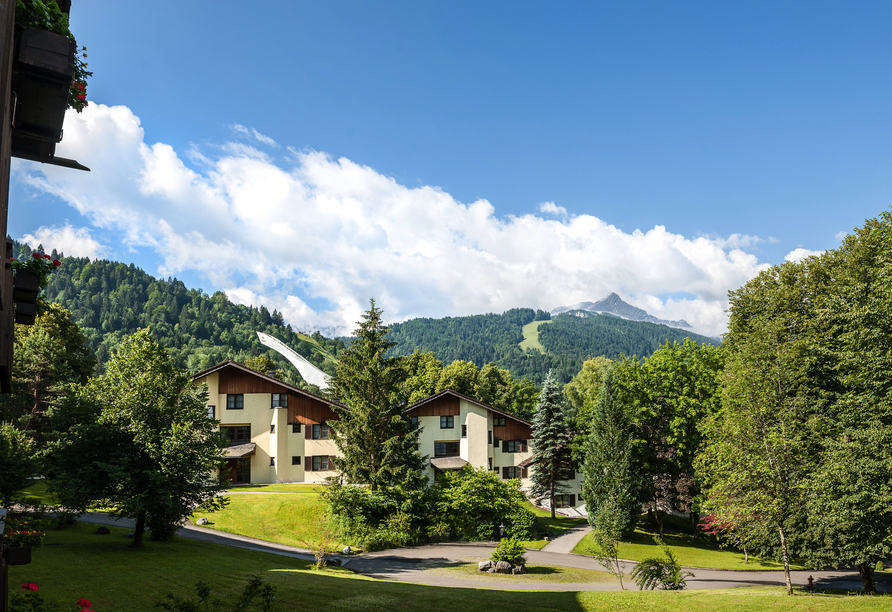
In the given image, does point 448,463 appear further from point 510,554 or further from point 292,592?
point 292,592

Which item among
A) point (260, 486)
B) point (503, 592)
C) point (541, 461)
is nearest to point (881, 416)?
point (503, 592)

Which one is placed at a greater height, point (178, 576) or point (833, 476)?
point (833, 476)

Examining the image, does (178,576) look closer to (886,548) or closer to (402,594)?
(402,594)

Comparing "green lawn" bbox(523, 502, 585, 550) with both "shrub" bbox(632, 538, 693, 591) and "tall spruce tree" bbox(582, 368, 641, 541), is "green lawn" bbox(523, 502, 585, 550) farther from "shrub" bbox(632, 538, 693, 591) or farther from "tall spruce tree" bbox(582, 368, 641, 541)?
"shrub" bbox(632, 538, 693, 591)

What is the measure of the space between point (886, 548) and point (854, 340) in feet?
26.4

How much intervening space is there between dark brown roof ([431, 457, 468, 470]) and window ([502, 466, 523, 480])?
24.3 feet

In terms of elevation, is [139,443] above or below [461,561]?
above

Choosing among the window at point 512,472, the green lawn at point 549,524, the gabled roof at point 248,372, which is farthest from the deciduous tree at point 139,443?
the window at point 512,472

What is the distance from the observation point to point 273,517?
119 feet

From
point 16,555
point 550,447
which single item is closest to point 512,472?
point 550,447

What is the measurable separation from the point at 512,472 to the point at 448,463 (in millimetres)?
10095

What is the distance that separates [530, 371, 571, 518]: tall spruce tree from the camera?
2031 inches

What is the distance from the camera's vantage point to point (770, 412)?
25.8m

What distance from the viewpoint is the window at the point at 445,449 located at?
5175 cm
